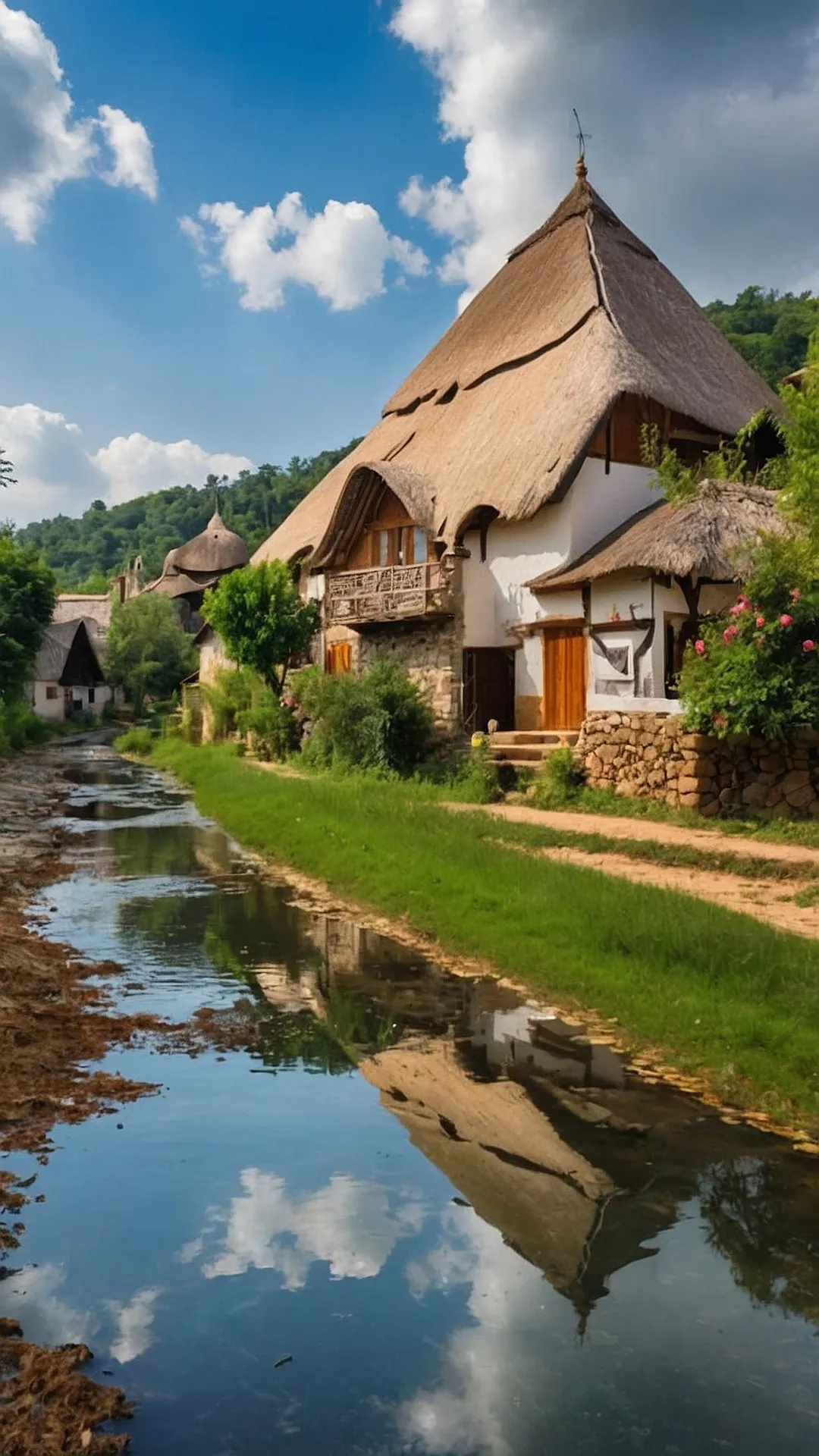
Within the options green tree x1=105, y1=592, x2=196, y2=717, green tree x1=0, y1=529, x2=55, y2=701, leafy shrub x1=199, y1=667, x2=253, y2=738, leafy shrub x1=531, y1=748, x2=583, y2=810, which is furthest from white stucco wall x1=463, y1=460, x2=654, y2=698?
green tree x1=105, y1=592, x2=196, y2=717

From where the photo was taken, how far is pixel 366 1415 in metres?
3.81

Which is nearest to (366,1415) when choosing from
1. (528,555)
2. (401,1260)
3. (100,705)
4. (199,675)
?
(401,1260)

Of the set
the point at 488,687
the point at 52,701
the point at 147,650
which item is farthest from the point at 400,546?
the point at 52,701

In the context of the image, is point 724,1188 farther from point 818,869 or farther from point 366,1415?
point 818,869

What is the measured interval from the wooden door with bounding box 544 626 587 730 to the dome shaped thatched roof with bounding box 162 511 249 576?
167 feet

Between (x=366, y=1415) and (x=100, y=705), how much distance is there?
63891 millimetres

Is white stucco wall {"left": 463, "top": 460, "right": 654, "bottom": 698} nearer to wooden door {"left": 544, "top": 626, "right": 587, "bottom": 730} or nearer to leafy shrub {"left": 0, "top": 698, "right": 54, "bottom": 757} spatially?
wooden door {"left": 544, "top": 626, "right": 587, "bottom": 730}

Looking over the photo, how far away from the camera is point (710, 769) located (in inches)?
639

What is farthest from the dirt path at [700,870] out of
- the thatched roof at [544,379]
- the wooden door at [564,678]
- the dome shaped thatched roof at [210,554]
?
the dome shaped thatched roof at [210,554]

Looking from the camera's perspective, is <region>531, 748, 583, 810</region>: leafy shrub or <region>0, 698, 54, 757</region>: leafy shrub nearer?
<region>531, 748, 583, 810</region>: leafy shrub

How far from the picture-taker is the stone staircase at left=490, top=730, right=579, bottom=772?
64.9 ft

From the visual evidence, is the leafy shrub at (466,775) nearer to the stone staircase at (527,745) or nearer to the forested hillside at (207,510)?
the stone staircase at (527,745)

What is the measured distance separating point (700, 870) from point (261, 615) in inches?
669

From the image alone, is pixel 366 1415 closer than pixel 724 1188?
Yes
